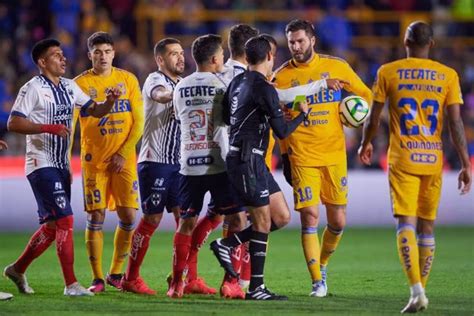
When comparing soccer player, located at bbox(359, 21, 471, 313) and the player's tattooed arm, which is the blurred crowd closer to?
the player's tattooed arm

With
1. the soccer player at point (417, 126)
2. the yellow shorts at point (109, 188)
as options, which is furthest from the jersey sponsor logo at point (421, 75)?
→ the yellow shorts at point (109, 188)

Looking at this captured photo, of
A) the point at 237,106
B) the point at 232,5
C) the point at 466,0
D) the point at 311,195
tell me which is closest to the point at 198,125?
the point at 237,106

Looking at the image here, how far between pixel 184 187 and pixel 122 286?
54.4 inches

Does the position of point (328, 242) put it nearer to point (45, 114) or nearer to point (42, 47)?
point (45, 114)

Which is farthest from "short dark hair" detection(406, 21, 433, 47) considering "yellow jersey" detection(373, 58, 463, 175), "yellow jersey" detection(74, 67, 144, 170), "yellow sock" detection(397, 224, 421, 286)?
"yellow jersey" detection(74, 67, 144, 170)

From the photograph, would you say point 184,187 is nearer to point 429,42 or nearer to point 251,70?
point 251,70

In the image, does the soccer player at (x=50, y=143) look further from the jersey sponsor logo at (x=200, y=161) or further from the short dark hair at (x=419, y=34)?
the short dark hair at (x=419, y=34)

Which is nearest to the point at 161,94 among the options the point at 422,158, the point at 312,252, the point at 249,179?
the point at 249,179

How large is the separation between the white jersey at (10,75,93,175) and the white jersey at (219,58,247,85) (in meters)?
1.56

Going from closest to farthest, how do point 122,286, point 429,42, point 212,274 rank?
1. point 429,42
2. point 122,286
3. point 212,274

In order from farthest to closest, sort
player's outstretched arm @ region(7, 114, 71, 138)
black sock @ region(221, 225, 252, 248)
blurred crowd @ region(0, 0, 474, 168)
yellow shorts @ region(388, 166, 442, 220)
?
1. blurred crowd @ region(0, 0, 474, 168)
2. player's outstretched arm @ region(7, 114, 71, 138)
3. black sock @ region(221, 225, 252, 248)
4. yellow shorts @ region(388, 166, 442, 220)

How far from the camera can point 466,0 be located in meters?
23.8

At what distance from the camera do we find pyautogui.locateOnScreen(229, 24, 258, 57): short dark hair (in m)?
10.7

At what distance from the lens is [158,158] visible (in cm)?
1129
